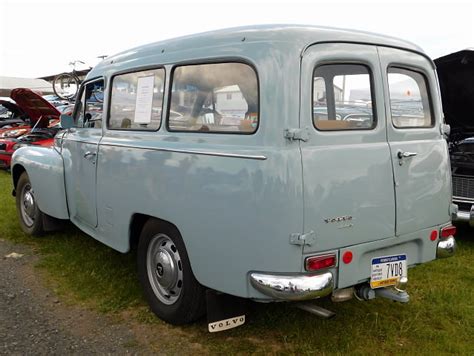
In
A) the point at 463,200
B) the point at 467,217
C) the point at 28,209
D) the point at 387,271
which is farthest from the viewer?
the point at 28,209

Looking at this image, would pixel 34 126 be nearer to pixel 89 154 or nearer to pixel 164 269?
pixel 89 154

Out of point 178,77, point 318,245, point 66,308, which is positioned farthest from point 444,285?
point 66,308

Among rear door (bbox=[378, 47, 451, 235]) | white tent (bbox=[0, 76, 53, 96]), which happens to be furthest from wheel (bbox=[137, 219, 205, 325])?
white tent (bbox=[0, 76, 53, 96])

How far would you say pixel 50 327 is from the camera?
11.3 ft

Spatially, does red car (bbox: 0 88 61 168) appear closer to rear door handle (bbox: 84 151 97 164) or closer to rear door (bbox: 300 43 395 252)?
rear door handle (bbox: 84 151 97 164)

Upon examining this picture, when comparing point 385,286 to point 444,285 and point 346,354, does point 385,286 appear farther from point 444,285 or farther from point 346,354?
point 444,285

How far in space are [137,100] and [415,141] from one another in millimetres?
2107

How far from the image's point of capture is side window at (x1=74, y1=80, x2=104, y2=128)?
4211 millimetres

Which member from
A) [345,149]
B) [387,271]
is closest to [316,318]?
[387,271]

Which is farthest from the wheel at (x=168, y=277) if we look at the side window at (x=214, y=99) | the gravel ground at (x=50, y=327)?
the side window at (x=214, y=99)

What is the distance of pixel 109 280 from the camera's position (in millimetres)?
4230

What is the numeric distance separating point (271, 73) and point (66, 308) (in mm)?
2566

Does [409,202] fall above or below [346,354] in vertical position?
above

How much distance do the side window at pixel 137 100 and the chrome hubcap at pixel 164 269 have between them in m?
0.87
